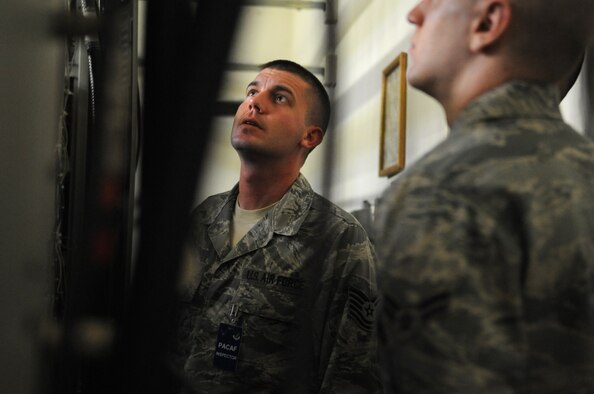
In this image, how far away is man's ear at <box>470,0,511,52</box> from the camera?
44cm

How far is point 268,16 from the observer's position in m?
0.16

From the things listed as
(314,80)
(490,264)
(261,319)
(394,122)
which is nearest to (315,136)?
(314,80)

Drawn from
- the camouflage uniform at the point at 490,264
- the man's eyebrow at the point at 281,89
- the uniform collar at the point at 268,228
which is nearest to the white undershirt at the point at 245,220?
the uniform collar at the point at 268,228

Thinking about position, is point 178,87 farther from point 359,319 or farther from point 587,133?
point 587,133

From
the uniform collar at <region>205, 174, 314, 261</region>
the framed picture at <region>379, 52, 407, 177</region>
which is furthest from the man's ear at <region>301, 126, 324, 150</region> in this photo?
the framed picture at <region>379, 52, 407, 177</region>

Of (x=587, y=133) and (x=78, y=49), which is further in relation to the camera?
(x=587, y=133)

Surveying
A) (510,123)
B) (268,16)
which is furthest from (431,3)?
(268,16)

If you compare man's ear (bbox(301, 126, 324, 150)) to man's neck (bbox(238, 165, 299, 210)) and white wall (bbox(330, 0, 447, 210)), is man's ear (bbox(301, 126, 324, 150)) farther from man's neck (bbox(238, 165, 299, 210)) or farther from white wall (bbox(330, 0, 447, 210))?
man's neck (bbox(238, 165, 299, 210))

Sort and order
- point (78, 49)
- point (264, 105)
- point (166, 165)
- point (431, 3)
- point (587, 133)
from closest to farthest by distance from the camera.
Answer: point (166, 165)
point (78, 49)
point (431, 3)
point (264, 105)
point (587, 133)

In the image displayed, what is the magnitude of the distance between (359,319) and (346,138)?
394 mm

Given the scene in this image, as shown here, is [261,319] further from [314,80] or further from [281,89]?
[314,80]

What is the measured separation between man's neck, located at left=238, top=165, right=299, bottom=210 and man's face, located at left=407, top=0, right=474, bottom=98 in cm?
13

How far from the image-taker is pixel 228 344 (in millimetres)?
512

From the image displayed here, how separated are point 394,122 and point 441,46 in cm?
50
